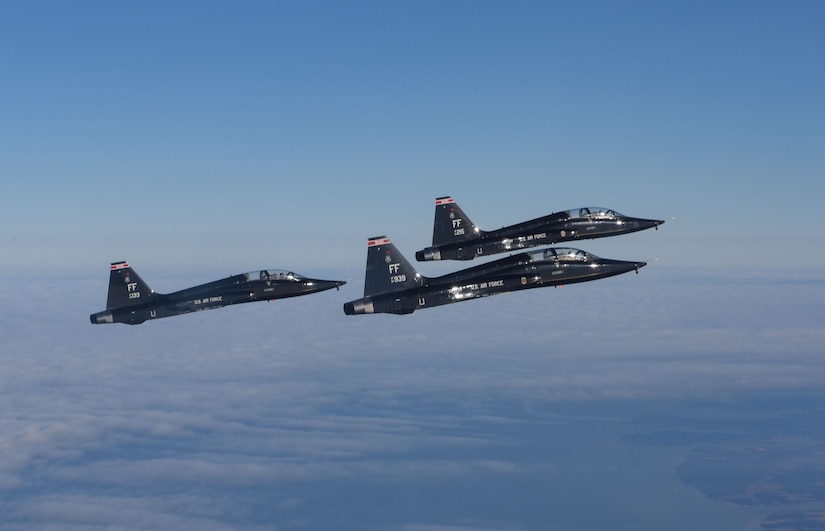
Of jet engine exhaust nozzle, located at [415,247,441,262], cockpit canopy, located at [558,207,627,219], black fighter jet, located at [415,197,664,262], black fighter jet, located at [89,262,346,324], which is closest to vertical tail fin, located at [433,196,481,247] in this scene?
black fighter jet, located at [415,197,664,262]

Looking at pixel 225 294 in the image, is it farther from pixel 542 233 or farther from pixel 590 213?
pixel 590 213

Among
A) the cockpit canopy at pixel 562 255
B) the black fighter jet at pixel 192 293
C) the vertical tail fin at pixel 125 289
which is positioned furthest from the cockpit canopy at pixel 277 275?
the cockpit canopy at pixel 562 255

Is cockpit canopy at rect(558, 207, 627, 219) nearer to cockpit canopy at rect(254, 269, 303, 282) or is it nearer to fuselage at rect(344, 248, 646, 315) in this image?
fuselage at rect(344, 248, 646, 315)

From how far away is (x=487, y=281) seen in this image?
78.2m

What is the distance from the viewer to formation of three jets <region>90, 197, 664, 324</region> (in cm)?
7825

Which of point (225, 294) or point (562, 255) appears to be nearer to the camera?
point (562, 255)

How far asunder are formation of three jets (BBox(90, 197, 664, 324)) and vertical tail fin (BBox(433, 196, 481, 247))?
12 centimetres

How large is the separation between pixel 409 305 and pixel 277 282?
18.1 meters

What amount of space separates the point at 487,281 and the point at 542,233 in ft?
44.0

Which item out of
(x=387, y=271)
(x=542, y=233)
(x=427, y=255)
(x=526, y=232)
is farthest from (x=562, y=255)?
(x=387, y=271)

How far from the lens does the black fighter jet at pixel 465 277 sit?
78062mm

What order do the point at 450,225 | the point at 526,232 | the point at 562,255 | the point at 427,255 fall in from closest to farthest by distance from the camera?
1. the point at 562,255
2. the point at 526,232
3. the point at 427,255
4. the point at 450,225

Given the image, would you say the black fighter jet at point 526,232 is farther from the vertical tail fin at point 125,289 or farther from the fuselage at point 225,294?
the vertical tail fin at point 125,289

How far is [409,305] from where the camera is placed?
78.2 metres
